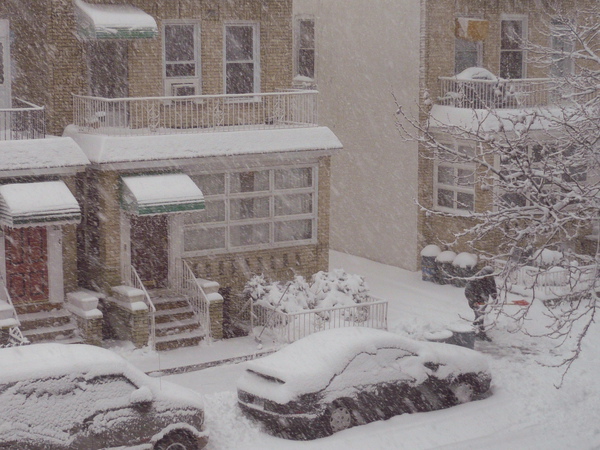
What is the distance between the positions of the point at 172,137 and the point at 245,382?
7.05m

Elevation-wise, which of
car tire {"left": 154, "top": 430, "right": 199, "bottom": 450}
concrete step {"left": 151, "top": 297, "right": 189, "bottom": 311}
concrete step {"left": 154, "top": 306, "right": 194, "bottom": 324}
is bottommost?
car tire {"left": 154, "top": 430, "right": 199, "bottom": 450}

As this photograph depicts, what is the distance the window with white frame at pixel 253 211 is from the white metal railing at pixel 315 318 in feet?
5.95

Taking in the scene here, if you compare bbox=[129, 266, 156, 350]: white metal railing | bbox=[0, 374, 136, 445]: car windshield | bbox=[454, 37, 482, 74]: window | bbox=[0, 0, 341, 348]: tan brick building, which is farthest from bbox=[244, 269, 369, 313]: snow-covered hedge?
bbox=[454, 37, 482, 74]: window

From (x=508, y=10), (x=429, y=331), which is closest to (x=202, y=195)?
(x=429, y=331)

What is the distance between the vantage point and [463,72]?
27578 millimetres

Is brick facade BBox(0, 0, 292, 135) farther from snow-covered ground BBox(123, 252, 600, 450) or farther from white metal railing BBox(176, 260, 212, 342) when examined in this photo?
snow-covered ground BBox(123, 252, 600, 450)

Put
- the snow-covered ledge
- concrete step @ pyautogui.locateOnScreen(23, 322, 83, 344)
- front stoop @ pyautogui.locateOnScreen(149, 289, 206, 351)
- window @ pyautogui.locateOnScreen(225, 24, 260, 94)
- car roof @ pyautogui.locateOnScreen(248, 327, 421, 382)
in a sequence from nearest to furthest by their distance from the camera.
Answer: car roof @ pyautogui.locateOnScreen(248, 327, 421, 382) → concrete step @ pyautogui.locateOnScreen(23, 322, 83, 344) → the snow-covered ledge → front stoop @ pyautogui.locateOnScreen(149, 289, 206, 351) → window @ pyautogui.locateOnScreen(225, 24, 260, 94)

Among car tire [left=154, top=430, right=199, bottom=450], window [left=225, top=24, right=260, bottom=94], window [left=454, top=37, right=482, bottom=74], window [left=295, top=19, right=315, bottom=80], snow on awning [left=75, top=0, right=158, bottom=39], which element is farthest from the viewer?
window [left=295, top=19, right=315, bottom=80]

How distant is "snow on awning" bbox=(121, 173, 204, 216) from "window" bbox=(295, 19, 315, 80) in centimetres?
987

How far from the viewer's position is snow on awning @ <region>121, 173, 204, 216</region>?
21125 mm

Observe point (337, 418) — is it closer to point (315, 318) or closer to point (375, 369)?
point (375, 369)

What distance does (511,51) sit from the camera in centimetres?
2950

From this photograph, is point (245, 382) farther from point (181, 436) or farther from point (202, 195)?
point (202, 195)

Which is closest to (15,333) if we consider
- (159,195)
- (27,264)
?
(27,264)
